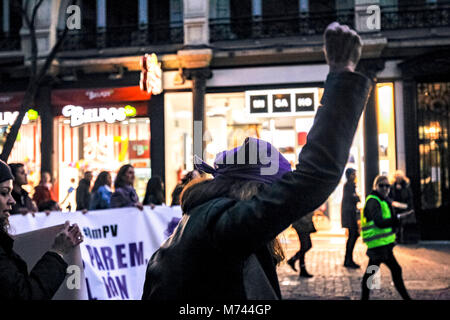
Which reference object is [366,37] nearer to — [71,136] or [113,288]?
[71,136]

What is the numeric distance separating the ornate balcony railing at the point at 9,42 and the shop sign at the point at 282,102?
→ 23.3 ft

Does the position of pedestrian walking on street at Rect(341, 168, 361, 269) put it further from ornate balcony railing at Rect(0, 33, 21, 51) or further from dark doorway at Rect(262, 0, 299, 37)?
ornate balcony railing at Rect(0, 33, 21, 51)

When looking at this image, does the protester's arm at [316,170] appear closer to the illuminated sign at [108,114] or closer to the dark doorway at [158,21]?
the illuminated sign at [108,114]

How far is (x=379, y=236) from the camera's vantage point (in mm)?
6652

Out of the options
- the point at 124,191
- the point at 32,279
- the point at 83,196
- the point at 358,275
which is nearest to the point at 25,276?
the point at 32,279

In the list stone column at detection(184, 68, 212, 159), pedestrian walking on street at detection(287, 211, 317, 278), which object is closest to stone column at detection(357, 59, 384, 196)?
stone column at detection(184, 68, 212, 159)

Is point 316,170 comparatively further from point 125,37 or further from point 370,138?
point 125,37

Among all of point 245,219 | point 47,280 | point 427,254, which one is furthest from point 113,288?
point 427,254

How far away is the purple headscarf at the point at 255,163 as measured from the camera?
1.77m

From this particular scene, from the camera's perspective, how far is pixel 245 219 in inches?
56.0

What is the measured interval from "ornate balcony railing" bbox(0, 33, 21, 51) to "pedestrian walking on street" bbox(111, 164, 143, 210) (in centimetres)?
936

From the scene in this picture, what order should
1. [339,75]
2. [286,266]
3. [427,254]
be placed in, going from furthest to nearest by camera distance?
1. [427,254]
2. [286,266]
3. [339,75]

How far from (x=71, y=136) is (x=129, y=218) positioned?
994 cm

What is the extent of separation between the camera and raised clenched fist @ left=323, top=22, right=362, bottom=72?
1319 mm
